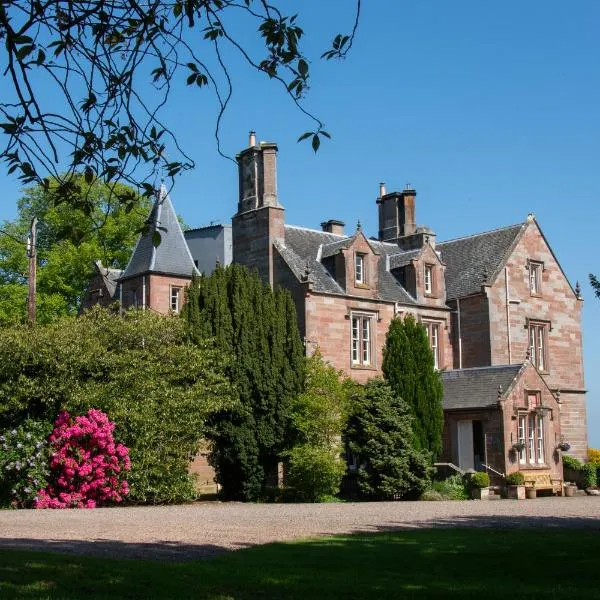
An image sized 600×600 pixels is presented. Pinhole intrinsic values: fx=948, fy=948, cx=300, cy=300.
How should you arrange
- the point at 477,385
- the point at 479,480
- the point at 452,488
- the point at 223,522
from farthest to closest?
the point at 477,385
the point at 452,488
the point at 479,480
the point at 223,522

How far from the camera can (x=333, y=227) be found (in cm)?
4406

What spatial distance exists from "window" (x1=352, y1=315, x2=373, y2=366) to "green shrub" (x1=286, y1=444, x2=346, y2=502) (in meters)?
8.14

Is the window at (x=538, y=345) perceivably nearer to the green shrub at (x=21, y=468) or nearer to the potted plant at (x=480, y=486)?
the potted plant at (x=480, y=486)

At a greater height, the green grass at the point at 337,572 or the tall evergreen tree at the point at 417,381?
the tall evergreen tree at the point at 417,381

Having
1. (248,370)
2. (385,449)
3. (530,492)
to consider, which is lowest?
(530,492)

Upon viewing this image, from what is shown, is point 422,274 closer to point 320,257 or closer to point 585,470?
point 320,257

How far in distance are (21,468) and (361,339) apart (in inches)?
654

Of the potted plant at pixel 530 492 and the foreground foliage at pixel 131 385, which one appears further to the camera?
the potted plant at pixel 530 492

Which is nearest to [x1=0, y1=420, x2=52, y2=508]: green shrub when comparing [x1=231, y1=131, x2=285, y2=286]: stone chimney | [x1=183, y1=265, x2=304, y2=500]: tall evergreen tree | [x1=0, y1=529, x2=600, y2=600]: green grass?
[x1=183, y1=265, x2=304, y2=500]: tall evergreen tree

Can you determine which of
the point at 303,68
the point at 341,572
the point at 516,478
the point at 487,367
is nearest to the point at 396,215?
the point at 487,367

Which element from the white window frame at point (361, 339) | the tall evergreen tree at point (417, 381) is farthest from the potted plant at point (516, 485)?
the white window frame at point (361, 339)

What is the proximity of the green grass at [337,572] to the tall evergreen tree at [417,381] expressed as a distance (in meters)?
16.8

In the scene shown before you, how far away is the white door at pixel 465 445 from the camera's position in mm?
34812

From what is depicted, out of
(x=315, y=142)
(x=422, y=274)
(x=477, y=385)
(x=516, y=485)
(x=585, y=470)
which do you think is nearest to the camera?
(x=315, y=142)
